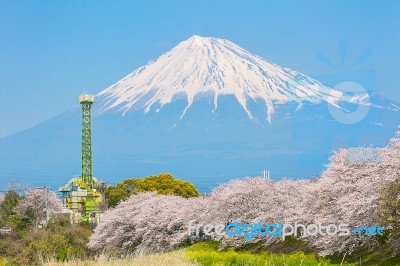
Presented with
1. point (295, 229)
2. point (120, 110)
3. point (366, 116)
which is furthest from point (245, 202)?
point (366, 116)

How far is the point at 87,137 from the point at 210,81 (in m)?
87.4

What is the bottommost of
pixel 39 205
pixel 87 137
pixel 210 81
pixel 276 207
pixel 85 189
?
pixel 276 207

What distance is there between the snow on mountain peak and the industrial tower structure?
236 feet

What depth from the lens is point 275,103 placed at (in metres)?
163

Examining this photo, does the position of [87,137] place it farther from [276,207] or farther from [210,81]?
[210,81]

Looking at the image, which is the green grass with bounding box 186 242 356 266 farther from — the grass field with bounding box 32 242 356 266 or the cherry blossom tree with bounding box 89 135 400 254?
the cherry blossom tree with bounding box 89 135 400 254

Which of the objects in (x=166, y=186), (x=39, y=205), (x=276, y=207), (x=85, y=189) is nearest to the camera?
(x=276, y=207)

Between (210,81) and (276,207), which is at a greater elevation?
(210,81)

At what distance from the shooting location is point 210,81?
15850 cm

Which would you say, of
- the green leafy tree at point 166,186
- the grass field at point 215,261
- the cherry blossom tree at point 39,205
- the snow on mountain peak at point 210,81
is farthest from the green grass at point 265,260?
the snow on mountain peak at point 210,81

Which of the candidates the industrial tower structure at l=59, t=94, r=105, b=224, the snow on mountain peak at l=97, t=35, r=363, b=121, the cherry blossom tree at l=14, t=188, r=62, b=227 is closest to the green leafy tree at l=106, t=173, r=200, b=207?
the industrial tower structure at l=59, t=94, r=105, b=224

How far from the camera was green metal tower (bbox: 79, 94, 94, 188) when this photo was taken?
71.6m

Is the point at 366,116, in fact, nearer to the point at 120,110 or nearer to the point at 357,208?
the point at 120,110

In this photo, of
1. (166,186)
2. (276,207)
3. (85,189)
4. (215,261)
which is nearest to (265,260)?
(215,261)
